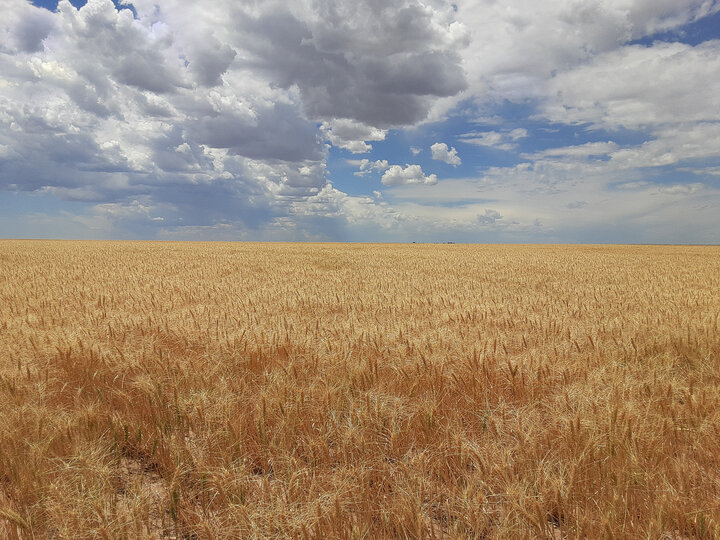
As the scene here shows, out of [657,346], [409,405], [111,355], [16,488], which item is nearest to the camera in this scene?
[16,488]

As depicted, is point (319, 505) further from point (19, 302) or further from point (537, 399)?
point (19, 302)

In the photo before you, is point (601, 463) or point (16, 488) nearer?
point (16, 488)

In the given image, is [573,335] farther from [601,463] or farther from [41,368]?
[41,368]

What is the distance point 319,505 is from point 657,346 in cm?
471

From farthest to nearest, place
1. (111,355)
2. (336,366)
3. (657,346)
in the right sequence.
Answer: (657,346) → (111,355) → (336,366)

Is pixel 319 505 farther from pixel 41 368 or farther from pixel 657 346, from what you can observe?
pixel 657 346

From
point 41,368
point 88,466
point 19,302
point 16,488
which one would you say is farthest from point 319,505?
point 19,302

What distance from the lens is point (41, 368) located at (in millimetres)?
3887

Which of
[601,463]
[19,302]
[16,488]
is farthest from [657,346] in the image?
[19,302]

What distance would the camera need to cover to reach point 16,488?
1.98 meters

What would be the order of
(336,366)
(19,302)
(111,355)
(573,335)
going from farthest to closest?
(19,302) < (573,335) < (111,355) < (336,366)

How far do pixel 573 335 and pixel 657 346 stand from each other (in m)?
0.89

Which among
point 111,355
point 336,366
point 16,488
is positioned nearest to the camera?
point 16,488

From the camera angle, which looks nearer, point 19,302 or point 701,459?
point 701,459
